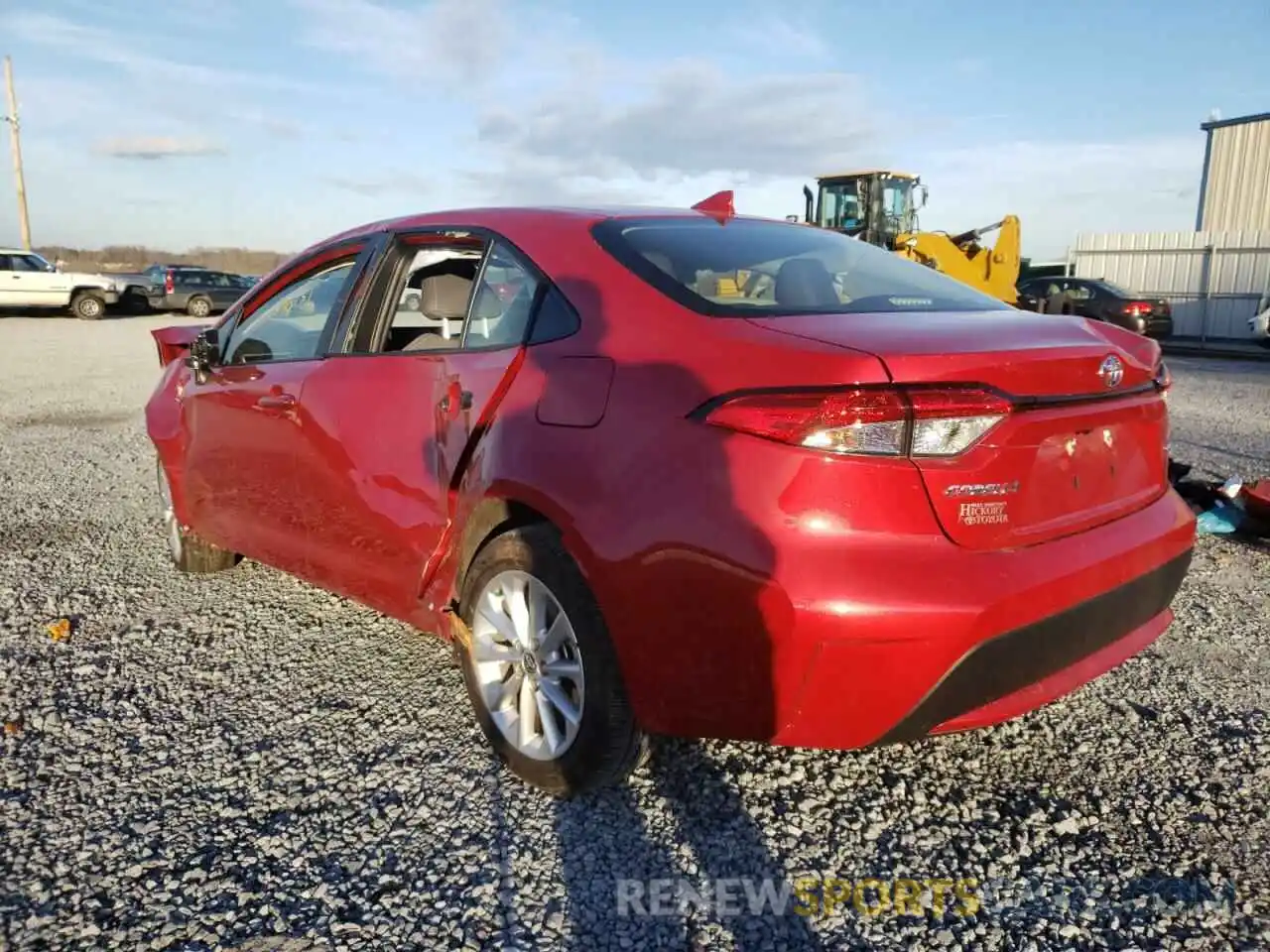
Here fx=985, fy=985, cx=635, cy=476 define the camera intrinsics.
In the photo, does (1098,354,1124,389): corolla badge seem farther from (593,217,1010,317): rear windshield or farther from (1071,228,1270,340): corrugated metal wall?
(1071,228,1270,340): corrugated metal wall

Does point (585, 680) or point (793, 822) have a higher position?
point (585, 680)

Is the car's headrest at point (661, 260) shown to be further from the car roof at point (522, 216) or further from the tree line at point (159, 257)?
the tree line at point (159, 257)

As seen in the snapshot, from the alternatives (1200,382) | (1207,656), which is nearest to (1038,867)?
(1207,656)

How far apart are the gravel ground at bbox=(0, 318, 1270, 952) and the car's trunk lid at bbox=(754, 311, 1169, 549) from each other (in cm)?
81

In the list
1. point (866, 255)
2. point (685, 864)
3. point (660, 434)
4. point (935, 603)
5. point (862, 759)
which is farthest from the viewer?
point (866, 255)

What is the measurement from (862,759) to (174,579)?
332cm

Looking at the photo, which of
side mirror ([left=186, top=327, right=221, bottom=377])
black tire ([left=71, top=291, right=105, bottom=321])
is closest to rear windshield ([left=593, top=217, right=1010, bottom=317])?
side mirror ([left=186, top=327, right=221, bottom=377])

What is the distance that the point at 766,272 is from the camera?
2826 mm

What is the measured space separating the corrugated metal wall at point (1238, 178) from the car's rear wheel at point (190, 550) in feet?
100

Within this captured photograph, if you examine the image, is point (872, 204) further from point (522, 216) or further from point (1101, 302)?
point (522, 216)

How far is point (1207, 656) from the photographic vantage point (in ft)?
11.9

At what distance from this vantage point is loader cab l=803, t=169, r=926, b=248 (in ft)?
61.6

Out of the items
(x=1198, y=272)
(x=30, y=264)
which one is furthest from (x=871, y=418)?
(x=30, y=264)

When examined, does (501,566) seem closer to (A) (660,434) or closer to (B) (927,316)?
(A) (660,434)
